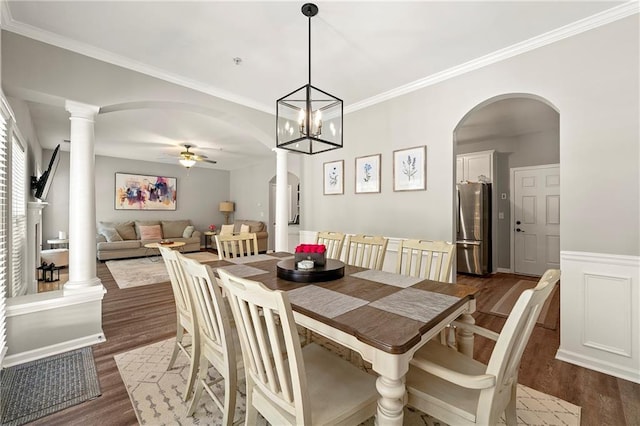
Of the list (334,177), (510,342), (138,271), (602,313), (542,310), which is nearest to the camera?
(510,342)

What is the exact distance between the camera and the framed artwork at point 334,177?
389 centimetres

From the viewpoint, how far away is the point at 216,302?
1.27 m

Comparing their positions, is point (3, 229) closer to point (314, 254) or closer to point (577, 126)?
point (314, 254)

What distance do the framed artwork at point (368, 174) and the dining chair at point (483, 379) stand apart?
7.81 feet

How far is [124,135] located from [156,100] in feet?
10.6

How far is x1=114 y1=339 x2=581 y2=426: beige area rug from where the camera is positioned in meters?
1.60

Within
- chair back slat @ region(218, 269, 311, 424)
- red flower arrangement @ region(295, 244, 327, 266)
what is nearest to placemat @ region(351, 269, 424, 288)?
red flower arrangement @ region(295, 244, 327, 266)

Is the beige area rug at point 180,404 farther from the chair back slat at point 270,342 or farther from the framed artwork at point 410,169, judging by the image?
the framed artwork at point 410,169

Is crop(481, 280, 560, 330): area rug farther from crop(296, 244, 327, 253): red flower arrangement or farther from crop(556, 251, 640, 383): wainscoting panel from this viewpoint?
crop(296, 244, 327, 253): red flower arrangement

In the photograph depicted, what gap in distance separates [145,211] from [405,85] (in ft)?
24.8

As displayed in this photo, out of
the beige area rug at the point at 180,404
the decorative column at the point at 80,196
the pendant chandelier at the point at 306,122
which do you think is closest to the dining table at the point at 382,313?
the beige area rug at the point at 180,404

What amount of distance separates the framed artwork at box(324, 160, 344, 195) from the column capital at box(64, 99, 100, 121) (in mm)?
2652

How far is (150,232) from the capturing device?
23.7 feet

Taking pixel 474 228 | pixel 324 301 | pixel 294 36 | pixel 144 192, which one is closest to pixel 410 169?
pixel 294 36
